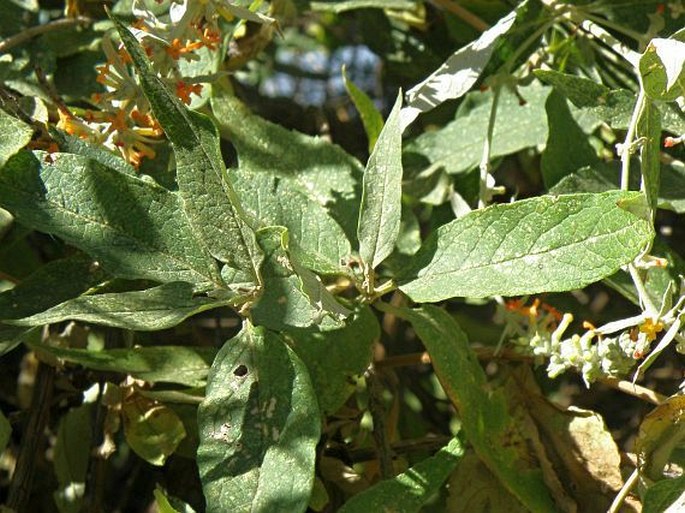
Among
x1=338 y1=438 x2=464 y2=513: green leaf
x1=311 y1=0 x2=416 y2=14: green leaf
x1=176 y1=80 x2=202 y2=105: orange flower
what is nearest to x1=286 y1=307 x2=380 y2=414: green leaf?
x1=338 y1=438 x2=464 y2=513: green leaf

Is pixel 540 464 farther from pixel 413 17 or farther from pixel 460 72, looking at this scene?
pixel 413 17

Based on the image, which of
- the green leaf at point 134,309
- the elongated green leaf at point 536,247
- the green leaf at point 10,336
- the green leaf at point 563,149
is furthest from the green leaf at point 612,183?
the green leaf at point 10,336

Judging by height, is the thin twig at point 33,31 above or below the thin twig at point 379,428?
above

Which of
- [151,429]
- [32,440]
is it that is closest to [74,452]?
[32,440]

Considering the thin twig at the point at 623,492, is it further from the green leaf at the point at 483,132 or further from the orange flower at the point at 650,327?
the green leaf at the point at 483,132

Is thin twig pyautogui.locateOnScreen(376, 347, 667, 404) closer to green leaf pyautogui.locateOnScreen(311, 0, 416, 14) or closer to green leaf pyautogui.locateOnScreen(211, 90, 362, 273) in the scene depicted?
green leaf pyautogui.locateOnScreen(211, 90, 362, 273)

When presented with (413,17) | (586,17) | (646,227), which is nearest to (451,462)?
(646,227)

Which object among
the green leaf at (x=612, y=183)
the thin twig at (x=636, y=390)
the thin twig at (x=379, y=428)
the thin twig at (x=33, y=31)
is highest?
the thin twig at (x=33, y=31)

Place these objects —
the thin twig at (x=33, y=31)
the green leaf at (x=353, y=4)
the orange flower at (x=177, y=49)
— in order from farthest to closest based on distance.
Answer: the green leaf at (x=353, y=4), the thin twig at (x=33, y=31), the orange flower at (x=177, y=49)

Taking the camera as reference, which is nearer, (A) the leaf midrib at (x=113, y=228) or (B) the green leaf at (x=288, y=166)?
(A) the leaf midrib at (x=113, y=228)
